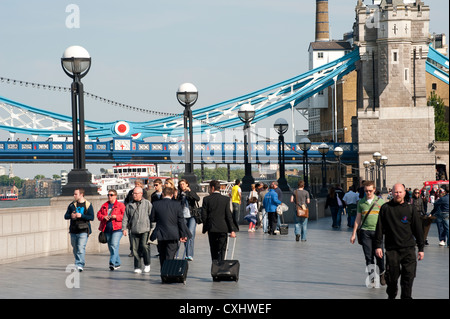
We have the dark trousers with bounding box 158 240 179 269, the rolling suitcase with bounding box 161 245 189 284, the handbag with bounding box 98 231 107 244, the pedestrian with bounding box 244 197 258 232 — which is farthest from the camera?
the pedestrian with bounding box 244 197 258 232

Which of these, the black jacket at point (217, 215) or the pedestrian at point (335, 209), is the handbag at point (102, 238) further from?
the pedestrian at point (335, 209)

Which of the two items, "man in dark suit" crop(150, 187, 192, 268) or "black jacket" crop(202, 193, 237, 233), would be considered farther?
"black jacket" crop(202, 193, 237, 233)

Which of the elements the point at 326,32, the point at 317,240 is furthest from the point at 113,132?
the point at 317,240

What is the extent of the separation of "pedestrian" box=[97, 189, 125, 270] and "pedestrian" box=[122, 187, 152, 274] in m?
0.39

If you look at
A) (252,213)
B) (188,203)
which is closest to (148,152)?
(252,213)

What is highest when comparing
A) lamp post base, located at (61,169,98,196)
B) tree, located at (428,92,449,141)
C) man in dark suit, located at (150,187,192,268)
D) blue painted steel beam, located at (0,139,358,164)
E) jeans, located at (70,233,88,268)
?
tree, located at (428,92,449,141)

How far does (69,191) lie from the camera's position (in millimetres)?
15227

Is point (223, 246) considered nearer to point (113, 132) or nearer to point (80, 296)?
point (80, 296)

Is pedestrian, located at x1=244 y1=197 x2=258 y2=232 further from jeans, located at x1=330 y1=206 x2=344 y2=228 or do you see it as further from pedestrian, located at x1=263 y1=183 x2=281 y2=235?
jeans, located at x1=330 y1=206 x2=344 y2=228

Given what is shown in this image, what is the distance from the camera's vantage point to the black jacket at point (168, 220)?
37.6 ft

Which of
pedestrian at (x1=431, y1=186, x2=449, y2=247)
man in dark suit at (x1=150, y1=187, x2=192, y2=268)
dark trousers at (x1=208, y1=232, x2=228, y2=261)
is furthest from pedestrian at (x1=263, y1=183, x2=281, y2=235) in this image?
man in dark suit at (x1=150, y1=187, x2=192, y2=268)

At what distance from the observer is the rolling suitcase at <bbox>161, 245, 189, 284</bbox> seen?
10.9 meters

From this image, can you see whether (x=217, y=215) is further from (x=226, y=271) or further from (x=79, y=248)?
(x=79, y=248)
